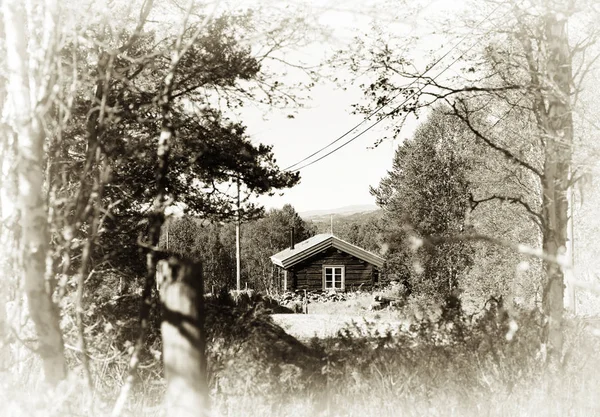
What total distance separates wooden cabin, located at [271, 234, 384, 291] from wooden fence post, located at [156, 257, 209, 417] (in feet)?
108

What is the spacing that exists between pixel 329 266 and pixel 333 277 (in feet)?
2.64

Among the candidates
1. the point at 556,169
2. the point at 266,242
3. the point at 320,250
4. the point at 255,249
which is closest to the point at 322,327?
Result: the point at 556,169

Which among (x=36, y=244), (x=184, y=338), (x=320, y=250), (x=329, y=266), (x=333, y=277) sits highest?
(x=320, y=250)

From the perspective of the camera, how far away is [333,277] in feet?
121

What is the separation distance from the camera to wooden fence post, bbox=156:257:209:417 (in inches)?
117

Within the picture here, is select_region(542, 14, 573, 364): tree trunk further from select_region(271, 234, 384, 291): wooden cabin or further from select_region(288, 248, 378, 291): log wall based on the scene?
select_region(288, 248, 378, 291): log wall

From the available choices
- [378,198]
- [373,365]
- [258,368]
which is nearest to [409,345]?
[373,365]

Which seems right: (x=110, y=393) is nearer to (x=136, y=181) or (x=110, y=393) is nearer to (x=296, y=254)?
(x=136, y=181)

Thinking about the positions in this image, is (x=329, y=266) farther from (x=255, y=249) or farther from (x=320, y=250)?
(x=255, y=249)

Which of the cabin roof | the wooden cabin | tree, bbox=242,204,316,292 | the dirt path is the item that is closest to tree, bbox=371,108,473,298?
the cabin roof

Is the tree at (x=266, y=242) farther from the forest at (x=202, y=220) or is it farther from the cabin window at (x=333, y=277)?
the forest at (x=202, y=220)

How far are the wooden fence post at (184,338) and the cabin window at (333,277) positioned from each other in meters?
33.8

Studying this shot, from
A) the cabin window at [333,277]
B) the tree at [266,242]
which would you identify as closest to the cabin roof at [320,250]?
the cabin window at [333,277]

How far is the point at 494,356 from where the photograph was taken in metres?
5.56
